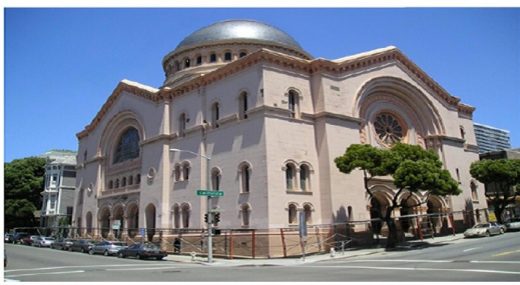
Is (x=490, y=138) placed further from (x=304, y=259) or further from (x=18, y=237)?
(x=304, y=259)

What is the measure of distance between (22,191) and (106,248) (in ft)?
140

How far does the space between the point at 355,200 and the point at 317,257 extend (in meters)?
7.21

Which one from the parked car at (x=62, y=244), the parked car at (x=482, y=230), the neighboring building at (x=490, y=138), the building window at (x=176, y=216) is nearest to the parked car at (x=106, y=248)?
the building window at (x=176, y=216)

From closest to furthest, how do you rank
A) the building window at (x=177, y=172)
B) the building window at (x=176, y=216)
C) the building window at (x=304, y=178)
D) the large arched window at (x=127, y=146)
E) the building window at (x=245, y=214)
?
the building window at (x=245, y=214), the building window at (x=304, y=178), the building window at (x=176, y=216), the building window at (x=177, y=172), the large arched window at (x=127, y=146)

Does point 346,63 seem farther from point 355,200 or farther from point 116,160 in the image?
point 116,160

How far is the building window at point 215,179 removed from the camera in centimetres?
3666

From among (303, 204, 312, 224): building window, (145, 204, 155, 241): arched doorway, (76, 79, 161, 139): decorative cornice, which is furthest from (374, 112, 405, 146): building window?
(145, 204, 155, 241): arched doorway

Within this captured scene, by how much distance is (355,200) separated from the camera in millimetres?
34938

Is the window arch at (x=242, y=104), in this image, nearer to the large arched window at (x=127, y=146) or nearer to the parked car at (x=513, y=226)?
the large arched window at (x=127, y=146)

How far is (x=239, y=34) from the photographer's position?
50406mm

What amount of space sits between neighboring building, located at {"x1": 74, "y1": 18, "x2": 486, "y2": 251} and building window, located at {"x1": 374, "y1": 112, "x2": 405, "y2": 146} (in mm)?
116

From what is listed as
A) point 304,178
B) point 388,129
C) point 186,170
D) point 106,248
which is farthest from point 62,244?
point 388,129

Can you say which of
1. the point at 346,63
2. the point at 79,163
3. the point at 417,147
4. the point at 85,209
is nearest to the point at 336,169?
the point at 417,147

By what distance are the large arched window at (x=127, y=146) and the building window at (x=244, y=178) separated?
1735 cm
